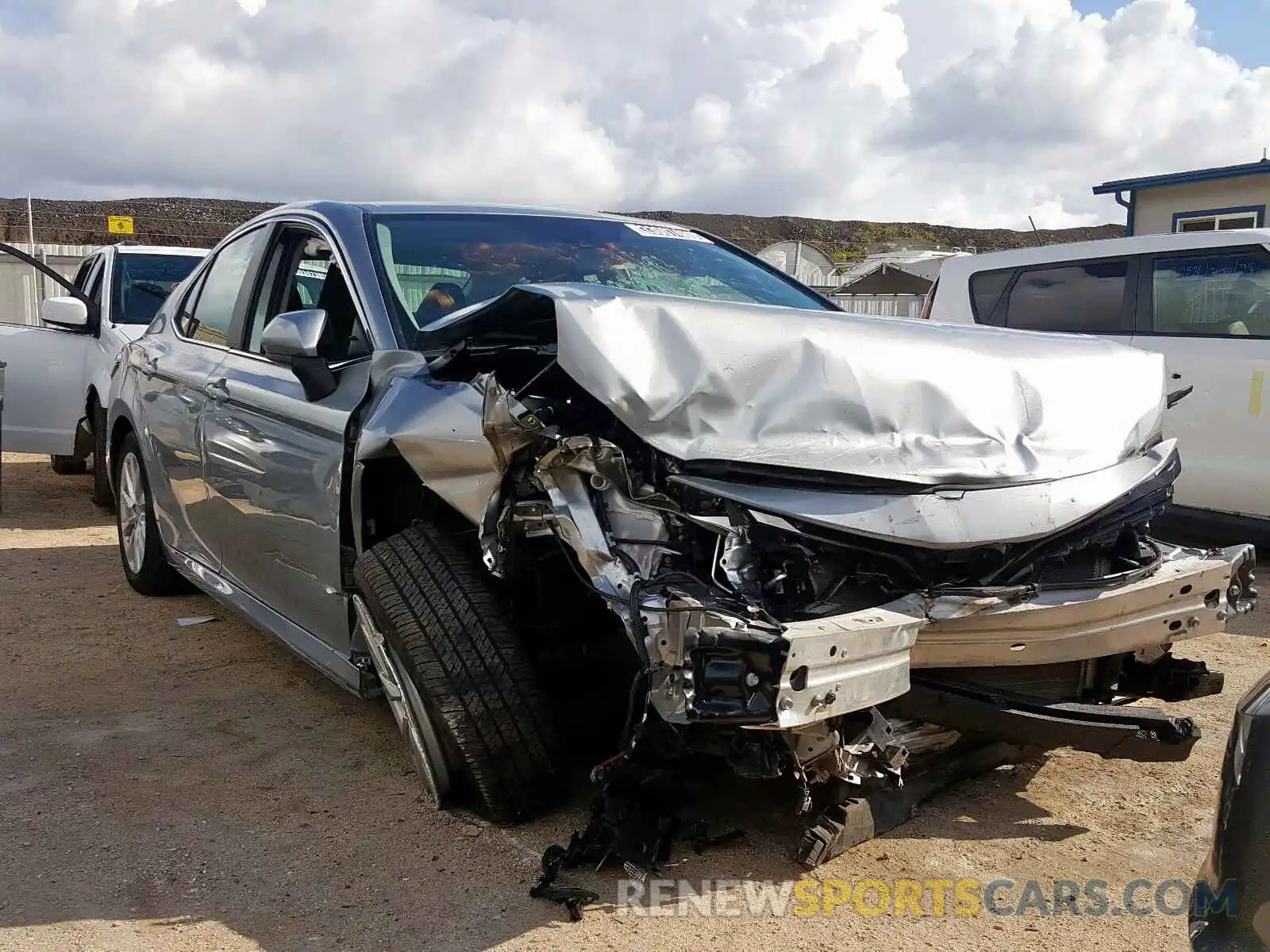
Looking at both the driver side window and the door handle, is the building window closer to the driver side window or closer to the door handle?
the driver side window

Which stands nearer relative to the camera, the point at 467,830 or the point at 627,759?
the point at 627,759

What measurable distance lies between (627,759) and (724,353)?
98cm

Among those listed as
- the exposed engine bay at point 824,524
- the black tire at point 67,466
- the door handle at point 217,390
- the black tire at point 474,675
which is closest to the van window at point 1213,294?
the exposed engine bay at point 824,524

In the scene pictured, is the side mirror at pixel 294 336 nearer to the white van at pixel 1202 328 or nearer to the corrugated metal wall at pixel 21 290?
the white van at pixel 1202 328

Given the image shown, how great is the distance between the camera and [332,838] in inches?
122

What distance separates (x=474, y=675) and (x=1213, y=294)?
5.33 m

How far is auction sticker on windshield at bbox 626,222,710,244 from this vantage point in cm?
434

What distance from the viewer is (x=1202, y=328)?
257 inches

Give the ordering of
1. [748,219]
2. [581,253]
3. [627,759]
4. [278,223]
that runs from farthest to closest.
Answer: [748,219] → [278,223] → [581,253] → [627,759]

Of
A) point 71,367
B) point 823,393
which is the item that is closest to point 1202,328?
point 823,393

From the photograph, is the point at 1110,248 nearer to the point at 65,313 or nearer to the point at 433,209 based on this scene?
the point at 433,209

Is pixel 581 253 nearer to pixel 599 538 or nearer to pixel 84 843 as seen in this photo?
pixel 599 538

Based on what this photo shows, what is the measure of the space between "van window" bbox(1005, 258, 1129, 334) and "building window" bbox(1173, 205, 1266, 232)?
8.75 metres

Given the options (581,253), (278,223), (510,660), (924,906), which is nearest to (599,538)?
(510,660)
